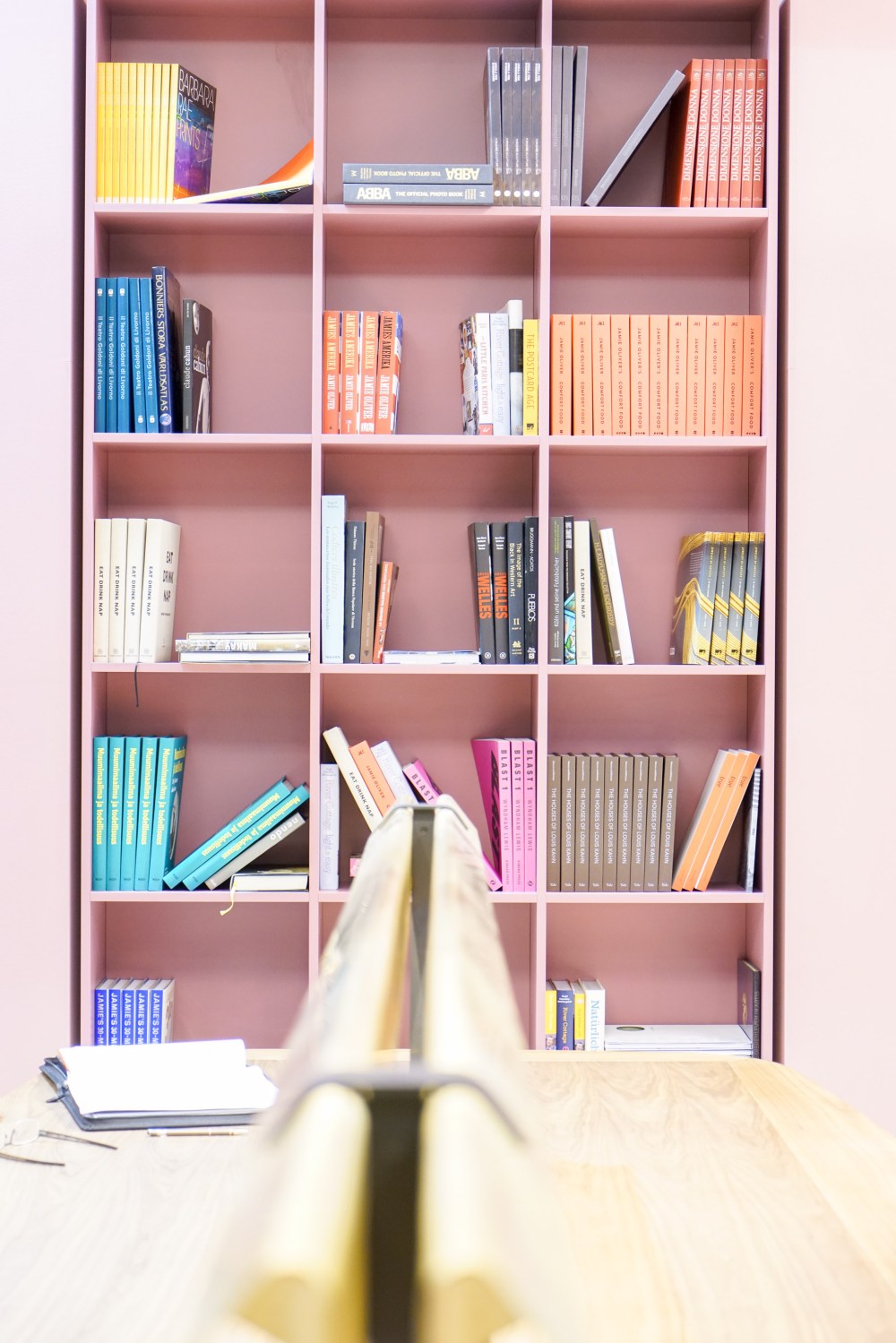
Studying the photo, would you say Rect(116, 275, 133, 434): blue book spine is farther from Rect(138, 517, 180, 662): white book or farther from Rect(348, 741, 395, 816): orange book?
Rect(348, 741, 395, 816): orange book

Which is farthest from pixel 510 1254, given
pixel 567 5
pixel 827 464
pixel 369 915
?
pixel 567 5

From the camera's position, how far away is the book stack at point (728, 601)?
93.8 inches

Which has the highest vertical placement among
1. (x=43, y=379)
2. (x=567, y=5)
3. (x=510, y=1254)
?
(x=567, y=5)

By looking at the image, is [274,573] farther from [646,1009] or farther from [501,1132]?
[501,1132]

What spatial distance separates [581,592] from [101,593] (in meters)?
1.04

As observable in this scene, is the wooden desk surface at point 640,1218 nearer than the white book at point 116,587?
Yes

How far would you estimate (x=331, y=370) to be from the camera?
7.75ft

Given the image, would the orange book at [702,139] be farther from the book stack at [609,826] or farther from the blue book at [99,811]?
the blue book at [99,811]

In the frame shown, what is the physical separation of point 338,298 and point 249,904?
1.44 meters

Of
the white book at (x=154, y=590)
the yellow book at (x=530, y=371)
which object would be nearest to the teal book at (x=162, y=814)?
the white book at (x=154, y=590)

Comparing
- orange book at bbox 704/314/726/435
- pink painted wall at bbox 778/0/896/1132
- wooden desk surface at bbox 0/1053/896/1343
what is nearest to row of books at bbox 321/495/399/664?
orange book at bbox 704/314/726/435

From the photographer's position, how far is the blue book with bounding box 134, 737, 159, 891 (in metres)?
2.35

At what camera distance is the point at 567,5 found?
2426 mm

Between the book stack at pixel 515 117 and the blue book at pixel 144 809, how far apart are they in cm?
146
